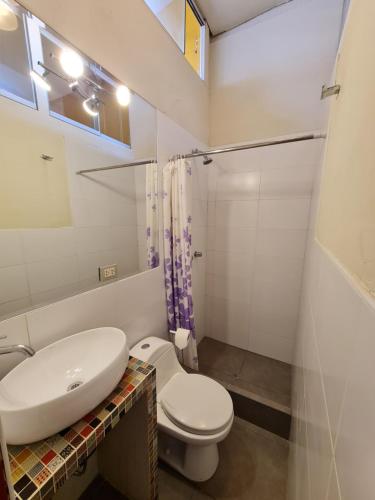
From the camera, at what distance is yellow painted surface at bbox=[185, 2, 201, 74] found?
1648mm

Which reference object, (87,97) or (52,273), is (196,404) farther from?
(87,97)

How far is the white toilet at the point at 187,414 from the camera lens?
1052 mm

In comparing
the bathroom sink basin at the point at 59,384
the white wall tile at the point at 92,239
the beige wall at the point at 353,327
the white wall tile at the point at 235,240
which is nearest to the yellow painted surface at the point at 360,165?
the beige wall at the point at 353,327

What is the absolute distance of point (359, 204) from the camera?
0.36 meters

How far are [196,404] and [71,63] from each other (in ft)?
6.30

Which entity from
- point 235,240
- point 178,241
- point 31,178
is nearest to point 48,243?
point 31,178

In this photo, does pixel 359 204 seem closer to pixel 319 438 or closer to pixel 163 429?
pixel 319 438

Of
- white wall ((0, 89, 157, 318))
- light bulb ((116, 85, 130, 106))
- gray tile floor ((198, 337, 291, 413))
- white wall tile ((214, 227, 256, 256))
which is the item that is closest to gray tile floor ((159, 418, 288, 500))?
gray tile floor ((198, 337, 291, 413))

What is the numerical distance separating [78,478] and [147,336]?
79cm

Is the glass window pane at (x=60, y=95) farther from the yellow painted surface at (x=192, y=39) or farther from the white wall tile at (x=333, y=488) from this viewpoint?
the white wall tile at (x=333, y=488)

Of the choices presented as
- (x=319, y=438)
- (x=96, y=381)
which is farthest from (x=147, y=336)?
(x=319, y=438)

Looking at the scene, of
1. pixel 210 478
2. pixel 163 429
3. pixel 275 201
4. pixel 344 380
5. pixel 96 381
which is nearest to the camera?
pixel 344 380

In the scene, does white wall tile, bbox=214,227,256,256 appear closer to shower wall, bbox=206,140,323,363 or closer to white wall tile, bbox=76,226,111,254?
shower wall, bbox=206,140,323,363

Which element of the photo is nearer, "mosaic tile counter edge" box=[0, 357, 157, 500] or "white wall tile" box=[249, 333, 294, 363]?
"mosaic tile counter edge" box=[0, 357, 157, 500]
